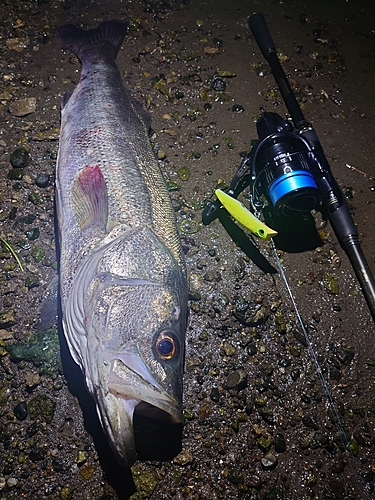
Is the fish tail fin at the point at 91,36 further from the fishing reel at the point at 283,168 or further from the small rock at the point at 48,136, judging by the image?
the fishing reel at the point at 283,168

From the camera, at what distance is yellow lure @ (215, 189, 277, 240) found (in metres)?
3.09

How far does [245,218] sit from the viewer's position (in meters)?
3.28

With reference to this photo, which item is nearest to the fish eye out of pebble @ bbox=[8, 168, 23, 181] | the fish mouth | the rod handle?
the fish mouth

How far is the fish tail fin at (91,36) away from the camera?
4215 mm

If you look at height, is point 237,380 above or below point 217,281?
below

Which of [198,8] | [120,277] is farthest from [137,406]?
[198,8]

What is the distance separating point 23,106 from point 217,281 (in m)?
2.72

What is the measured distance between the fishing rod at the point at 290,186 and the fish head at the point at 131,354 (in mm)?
1096

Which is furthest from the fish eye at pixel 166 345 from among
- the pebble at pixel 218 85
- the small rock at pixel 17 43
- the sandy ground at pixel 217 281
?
the small rock at pixel 17 43

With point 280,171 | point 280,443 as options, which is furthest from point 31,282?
point 280,443

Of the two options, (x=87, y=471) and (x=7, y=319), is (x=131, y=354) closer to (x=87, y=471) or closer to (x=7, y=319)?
(x=87, y=471)

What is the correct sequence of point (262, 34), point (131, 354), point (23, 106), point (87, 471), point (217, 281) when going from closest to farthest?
point (131, 354)
point (87, 471)
point (217, 281)
point (23, 106)
point (262, 34)

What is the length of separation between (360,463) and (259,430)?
2.92ft

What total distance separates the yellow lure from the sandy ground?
0.44m
